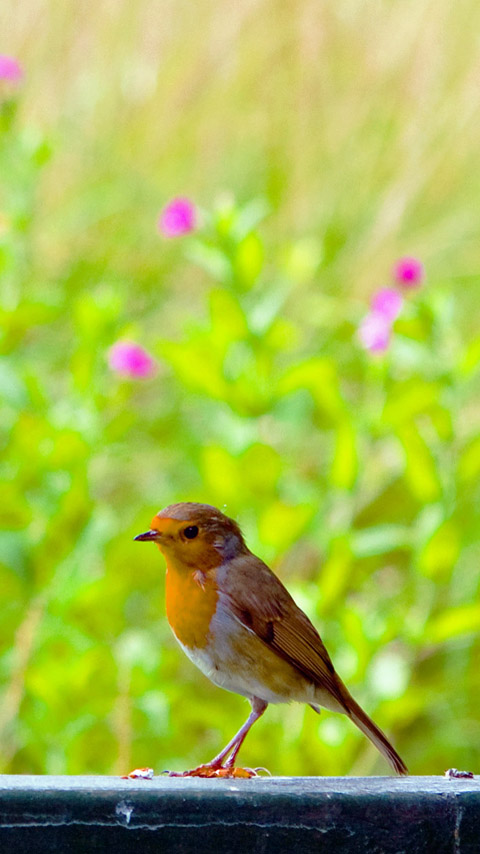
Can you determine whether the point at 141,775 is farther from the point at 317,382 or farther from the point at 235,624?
the point at 317,382

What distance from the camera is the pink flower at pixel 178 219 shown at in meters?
2.58

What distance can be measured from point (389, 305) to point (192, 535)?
1313 millimetres

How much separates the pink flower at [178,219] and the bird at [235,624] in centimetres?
134

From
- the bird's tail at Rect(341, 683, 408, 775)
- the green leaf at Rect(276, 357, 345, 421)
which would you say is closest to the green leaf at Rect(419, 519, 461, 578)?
the green leaf at Rect(276, 357, 345, 421)

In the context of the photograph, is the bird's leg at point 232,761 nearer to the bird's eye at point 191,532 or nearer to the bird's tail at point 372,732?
the bird's tail at point 372,732

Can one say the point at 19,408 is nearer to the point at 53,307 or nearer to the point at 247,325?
the point at 53,307

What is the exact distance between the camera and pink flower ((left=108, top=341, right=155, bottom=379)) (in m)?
2.55

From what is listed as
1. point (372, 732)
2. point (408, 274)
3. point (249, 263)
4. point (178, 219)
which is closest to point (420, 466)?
point (408, 274)

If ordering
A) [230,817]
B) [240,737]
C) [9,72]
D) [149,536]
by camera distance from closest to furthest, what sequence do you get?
[230,817] → [149,536] → [240,737] → [9,72]

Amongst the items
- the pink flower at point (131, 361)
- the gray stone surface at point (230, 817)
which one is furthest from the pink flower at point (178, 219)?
the gray stone surface at point (230, 817)

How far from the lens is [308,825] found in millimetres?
1108

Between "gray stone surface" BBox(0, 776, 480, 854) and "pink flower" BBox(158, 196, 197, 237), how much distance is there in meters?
1.60

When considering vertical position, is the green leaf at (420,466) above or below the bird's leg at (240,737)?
above

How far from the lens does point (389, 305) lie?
2.50 m
